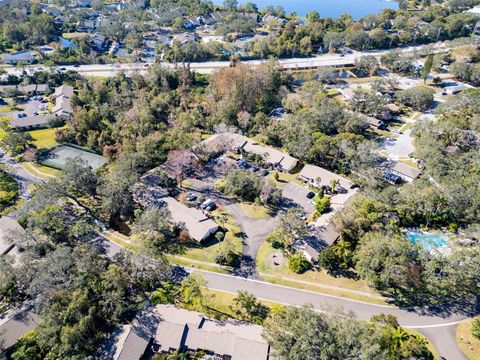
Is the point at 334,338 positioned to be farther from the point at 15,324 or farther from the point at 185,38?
the point at 185,38

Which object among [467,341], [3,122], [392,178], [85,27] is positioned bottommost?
A: [467,341]

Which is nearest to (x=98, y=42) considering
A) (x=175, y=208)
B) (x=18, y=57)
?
(x=18, y=57)

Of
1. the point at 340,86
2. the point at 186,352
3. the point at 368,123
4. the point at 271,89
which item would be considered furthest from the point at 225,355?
the point at 340,86

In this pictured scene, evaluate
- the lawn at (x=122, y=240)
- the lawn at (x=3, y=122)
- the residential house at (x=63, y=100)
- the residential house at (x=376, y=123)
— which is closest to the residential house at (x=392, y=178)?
the residential house at (x=376, y=123)

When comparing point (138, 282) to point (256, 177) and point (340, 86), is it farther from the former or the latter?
point (340, 86)

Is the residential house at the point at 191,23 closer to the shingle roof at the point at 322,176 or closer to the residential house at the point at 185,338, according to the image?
the shingle roof at the point at 322,176

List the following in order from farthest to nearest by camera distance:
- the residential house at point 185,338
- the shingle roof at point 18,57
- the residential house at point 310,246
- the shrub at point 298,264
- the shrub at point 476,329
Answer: the shingle roof at point 18,57 < the residential house at point 310,246 < the shrub at point 298,264 < the shrub at point 476,329 < the residential house at point 185,338
